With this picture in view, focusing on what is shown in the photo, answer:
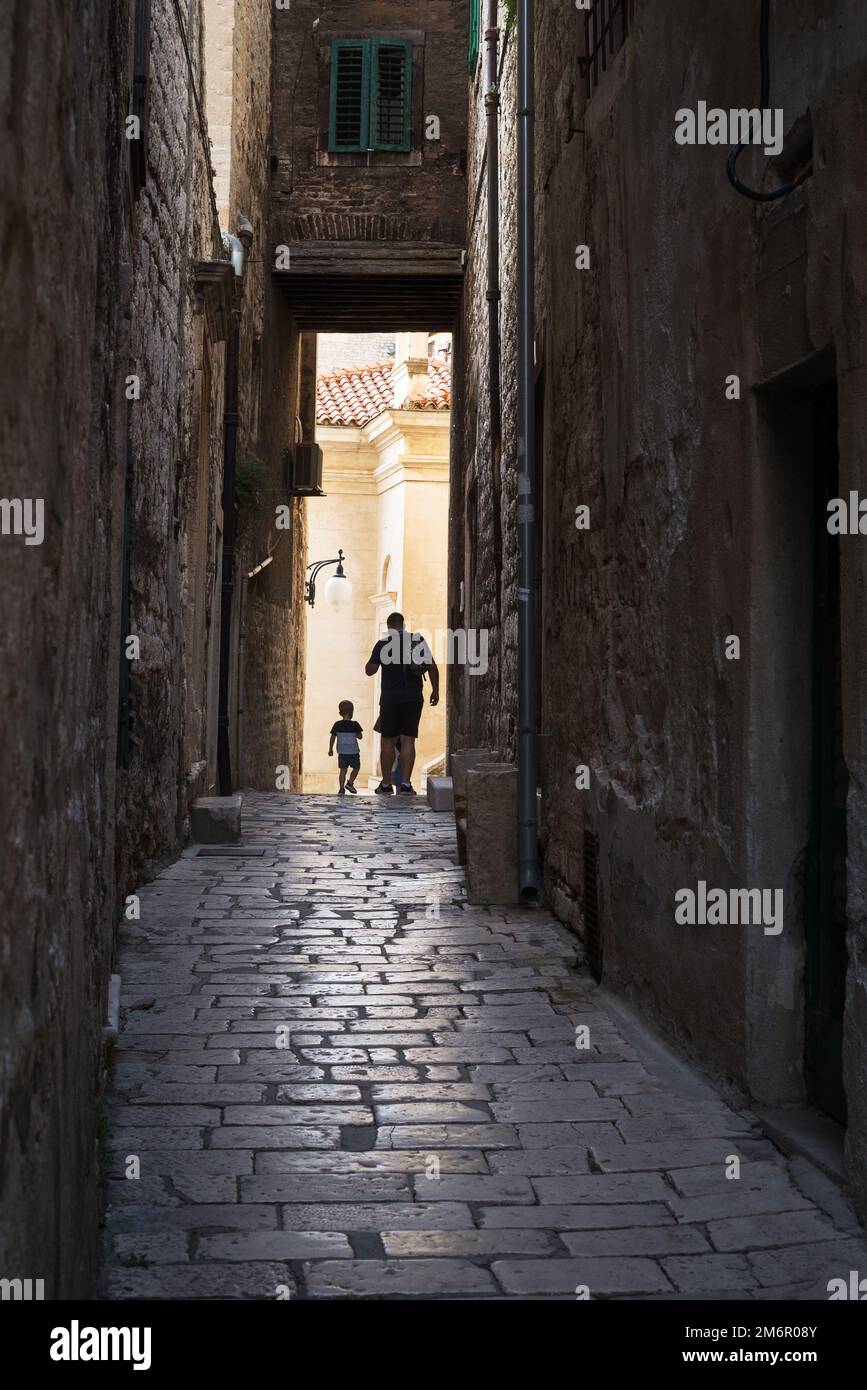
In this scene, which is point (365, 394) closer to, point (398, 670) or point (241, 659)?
point (398, 670)

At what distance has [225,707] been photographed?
11906 millimetres

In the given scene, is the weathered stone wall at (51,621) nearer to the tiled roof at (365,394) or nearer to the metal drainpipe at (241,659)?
the metal drainpipe at (241,659)

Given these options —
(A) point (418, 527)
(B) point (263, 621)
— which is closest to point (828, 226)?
(B) point (263, 621)

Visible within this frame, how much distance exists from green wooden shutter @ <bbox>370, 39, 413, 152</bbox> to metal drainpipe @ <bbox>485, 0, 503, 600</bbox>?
4.62 m

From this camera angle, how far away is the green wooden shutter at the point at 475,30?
1287cm

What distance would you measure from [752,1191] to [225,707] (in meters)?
9.18

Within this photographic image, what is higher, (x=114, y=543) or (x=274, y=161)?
(x=274, y=161)

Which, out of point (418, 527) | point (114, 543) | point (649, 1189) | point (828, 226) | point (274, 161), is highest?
point (274, 161)

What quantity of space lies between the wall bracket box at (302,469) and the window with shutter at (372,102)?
3.47 m

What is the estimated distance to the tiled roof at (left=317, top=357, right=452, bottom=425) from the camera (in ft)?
90.0

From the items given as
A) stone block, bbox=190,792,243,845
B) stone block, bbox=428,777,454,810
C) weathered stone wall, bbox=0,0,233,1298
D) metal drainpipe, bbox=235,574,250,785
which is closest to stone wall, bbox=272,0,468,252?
metal drainpipe, bbox=235,574,250,785

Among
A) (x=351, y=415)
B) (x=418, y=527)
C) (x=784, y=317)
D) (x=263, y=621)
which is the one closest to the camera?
(x=784, y=317)

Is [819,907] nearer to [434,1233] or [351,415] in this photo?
[434,1233]

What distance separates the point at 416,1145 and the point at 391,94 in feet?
48.2
